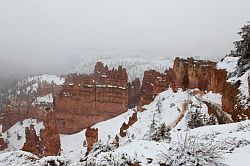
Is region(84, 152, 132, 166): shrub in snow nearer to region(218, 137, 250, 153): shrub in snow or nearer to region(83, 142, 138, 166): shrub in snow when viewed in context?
region(83, 142, 138, 166): shrub in snow

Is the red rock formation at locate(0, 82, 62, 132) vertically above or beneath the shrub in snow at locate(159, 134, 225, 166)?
beneath

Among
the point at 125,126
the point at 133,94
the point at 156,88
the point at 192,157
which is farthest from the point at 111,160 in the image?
the point at 133,94

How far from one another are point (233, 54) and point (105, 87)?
36.5 metres

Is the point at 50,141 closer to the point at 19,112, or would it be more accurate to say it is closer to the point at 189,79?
the point at 189,79

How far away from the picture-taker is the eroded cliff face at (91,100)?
78188mm

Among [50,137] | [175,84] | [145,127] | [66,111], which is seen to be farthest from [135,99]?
[145,127]

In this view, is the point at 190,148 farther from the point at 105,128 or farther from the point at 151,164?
the point at 105,128

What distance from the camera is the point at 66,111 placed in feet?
264

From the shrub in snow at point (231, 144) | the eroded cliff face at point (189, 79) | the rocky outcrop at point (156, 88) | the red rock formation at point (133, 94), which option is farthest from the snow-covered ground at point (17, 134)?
the shrub in snow at point (231, 144)

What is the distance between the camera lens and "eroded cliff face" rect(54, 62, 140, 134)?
257 ft

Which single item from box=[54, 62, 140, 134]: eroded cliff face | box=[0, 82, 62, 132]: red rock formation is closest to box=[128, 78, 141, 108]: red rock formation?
box=[54, 62, 140, 134]: eroded cliff face

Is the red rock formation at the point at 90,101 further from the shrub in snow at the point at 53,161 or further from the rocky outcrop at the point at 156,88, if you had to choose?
the shrub in snow at the point at 53,161

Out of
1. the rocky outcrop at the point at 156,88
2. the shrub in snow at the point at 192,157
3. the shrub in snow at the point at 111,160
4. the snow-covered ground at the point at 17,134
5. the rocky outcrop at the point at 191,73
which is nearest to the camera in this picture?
the shrub in snow at the point at 192,157

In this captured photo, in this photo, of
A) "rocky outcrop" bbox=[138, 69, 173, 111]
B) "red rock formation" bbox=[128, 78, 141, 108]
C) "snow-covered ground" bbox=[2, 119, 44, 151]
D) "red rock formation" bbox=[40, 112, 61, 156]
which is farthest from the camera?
"red rock formation" bbox=[128, 78, 141, 108]
